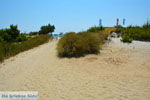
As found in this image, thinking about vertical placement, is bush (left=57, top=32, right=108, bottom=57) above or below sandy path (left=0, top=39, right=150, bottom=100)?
above

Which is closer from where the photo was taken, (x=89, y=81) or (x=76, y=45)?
(x=89, y=81)

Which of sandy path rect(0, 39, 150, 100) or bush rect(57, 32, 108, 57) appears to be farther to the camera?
bush rect(57, 32, 108, 57)

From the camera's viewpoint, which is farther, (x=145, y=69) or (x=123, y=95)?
(x=145, y=69)

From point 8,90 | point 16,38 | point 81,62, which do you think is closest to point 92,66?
point 81,62

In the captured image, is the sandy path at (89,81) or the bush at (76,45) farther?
the bush at (76,45)

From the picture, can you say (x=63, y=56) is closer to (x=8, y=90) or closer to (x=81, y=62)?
(x=81, y=62)

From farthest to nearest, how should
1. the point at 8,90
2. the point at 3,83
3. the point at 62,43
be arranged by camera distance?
the point at 62,43 → the point at 3,83 → the point at 8,90

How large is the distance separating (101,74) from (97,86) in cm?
138

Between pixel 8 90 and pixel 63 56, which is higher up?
pixel 63 56

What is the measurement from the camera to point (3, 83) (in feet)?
18.0

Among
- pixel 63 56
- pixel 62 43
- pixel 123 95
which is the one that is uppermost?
pixel 62 43

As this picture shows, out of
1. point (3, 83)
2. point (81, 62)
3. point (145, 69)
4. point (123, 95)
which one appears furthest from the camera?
point (81, 62)

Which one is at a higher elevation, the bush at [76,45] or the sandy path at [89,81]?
the bush at [76,45]

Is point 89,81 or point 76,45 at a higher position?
point 76,45
